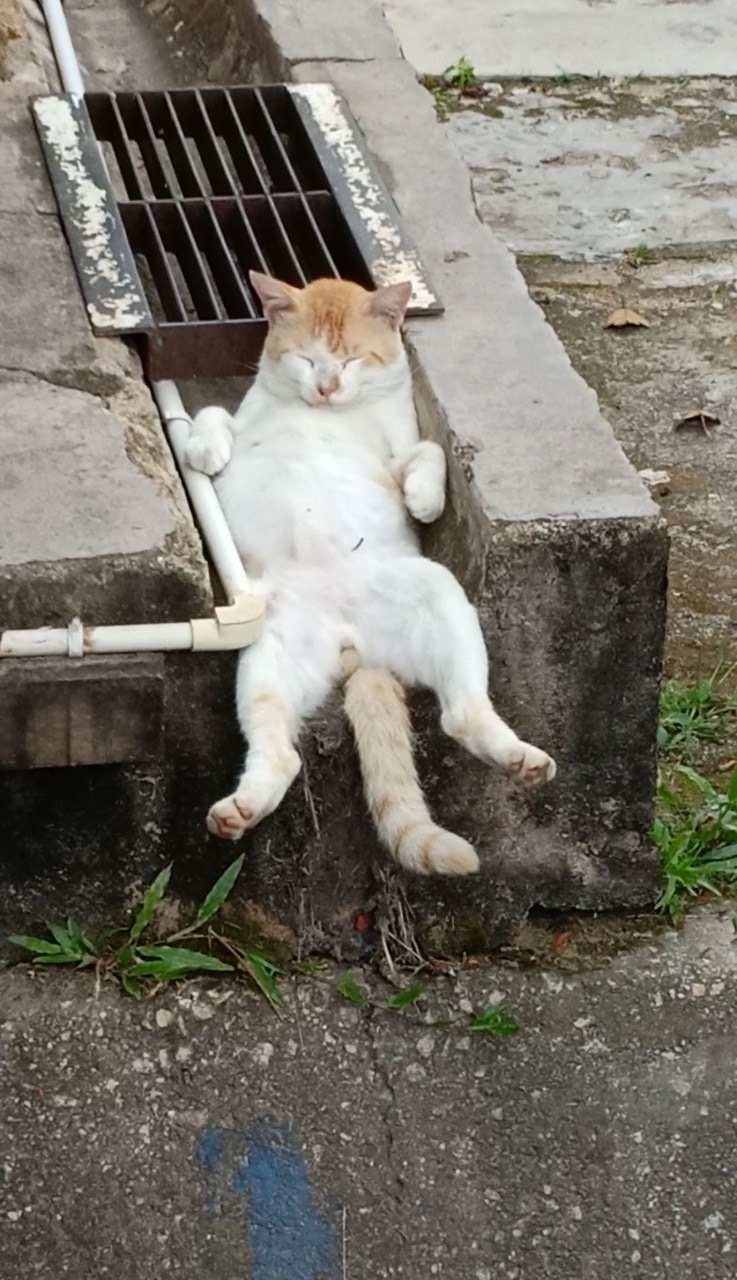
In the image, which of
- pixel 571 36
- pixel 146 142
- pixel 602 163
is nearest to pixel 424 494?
pixel 146 142

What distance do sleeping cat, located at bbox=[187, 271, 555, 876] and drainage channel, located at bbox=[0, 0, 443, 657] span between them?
96 millimetres

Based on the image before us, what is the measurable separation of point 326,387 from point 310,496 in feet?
1.02

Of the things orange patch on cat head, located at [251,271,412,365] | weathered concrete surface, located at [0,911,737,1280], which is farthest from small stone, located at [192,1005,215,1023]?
orange patch on cat head, located at [251,271,412,365]

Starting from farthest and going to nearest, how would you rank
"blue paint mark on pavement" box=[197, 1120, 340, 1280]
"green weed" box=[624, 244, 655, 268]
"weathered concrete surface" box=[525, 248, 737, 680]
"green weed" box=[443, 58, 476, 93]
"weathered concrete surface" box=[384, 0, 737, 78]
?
"weathered concrete surface" box=[384, 0, 737, 78], "green weed" box=[443, 58, 476, 93], "green weed" box=[624, 244, 655, 268], "weathered concrete surface" box=[525, 248, 737, 680], "blue paint mark on pavement" box=[197, 1120, 340, 1280]

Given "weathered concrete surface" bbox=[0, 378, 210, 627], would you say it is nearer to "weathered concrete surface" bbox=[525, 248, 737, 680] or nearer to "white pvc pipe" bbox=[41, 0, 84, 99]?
"weathered concrete surface" bbox=[525, 248, 737, 680]

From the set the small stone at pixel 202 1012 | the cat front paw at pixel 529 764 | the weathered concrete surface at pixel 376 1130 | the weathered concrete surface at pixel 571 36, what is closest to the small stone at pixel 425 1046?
the weathered concrete surface at pixel 376 1130

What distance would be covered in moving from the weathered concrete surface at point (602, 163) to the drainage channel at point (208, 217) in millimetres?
1564

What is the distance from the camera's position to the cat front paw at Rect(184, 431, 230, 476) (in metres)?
3.22

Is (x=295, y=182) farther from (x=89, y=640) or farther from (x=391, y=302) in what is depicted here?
(x=89, y=640)

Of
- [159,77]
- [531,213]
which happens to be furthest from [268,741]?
[531,213]

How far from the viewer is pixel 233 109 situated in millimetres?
4453

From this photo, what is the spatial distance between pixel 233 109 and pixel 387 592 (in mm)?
2019

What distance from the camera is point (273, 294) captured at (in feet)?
11.0

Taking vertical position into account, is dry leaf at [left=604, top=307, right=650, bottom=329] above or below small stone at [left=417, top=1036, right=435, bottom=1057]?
above
